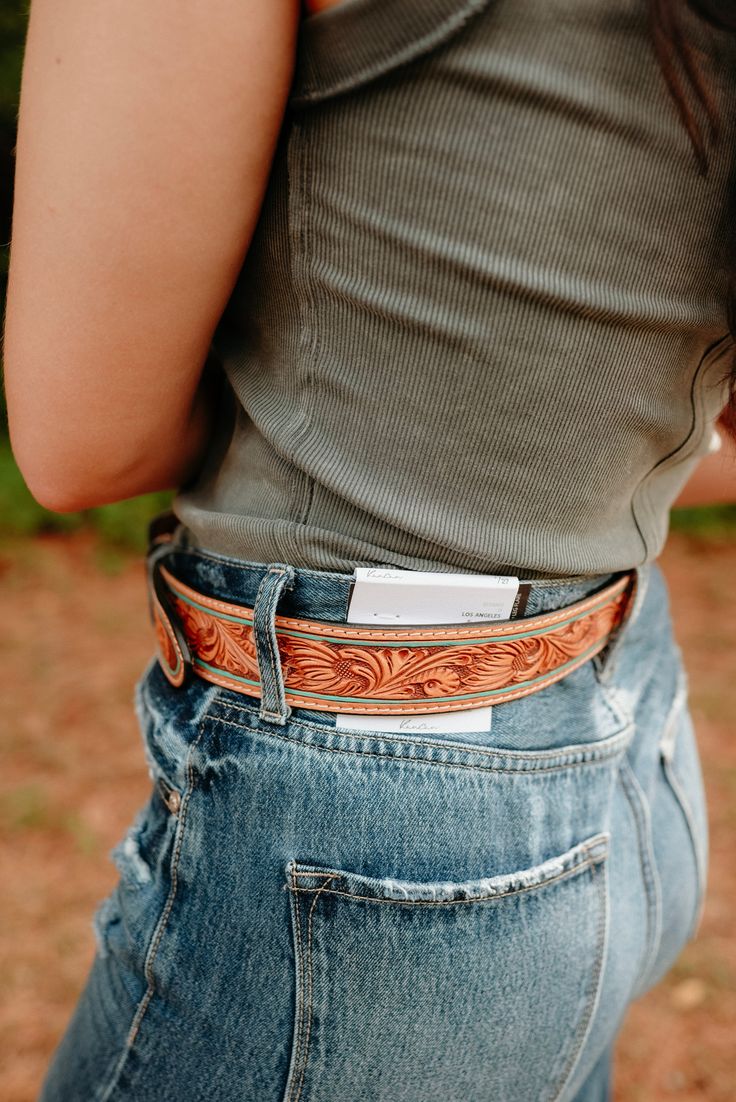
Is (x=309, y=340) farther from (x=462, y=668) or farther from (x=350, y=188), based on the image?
(x=462, y=668)

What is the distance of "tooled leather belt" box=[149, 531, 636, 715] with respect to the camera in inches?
30.3

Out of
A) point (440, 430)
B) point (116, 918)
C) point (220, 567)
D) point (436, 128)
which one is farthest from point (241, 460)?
point (116, 918)

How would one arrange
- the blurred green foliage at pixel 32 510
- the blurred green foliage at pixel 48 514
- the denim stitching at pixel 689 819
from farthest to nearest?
the blurred green foliage at pixel 48 514 → the blurred green foliage at pixel 32 510 → the denim stitching at pixel 689 819

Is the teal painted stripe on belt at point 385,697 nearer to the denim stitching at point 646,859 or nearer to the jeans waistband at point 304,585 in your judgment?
the jeans waistband at point 304,585

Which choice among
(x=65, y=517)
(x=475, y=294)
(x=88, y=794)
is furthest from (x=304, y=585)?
(x=65, y=517)

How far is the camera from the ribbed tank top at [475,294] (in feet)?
2.01

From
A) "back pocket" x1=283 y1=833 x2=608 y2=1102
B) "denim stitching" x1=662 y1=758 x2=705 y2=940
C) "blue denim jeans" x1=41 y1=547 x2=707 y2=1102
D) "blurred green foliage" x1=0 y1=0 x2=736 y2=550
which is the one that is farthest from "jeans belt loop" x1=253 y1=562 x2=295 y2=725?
→ "blurred green foliage" x1=0 y1=0 x2=736 y2=550

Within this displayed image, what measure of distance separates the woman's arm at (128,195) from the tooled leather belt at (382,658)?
19 centimetres

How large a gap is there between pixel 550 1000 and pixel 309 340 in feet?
1.91

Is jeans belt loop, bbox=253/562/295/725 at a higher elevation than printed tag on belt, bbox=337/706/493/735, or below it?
higher

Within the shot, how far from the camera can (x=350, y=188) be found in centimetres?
66

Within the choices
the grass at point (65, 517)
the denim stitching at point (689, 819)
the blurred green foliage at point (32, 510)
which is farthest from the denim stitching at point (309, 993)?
the grass at point (65, 517)

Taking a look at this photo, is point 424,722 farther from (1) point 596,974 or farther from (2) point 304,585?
(1) point 596,974

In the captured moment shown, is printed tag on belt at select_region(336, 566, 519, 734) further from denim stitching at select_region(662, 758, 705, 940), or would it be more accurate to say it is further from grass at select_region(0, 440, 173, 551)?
grass at select_region(0, 440, 173, 551)
